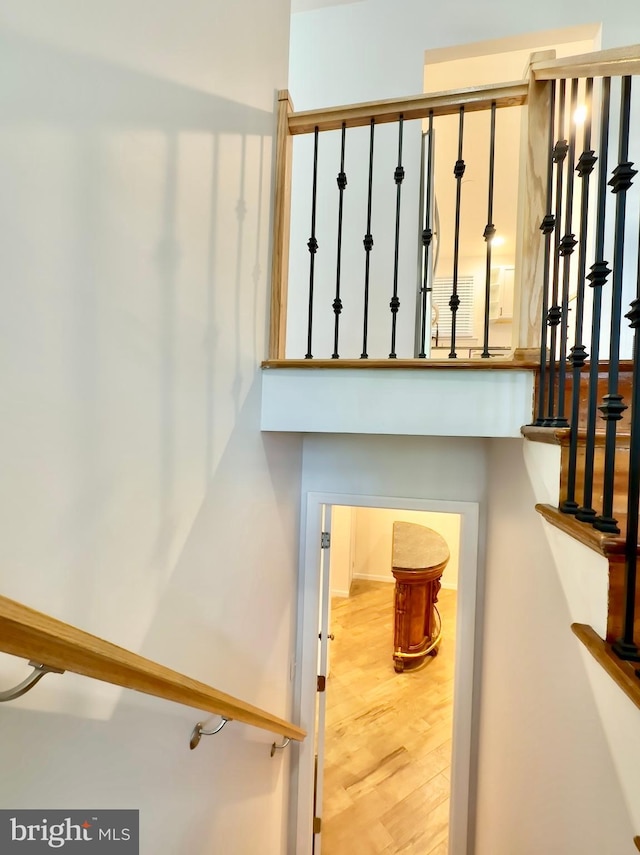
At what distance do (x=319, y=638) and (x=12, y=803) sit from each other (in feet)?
6.87

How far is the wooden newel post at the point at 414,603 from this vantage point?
13.1 ft

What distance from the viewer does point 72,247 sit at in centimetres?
69

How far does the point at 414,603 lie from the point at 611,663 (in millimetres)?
3517

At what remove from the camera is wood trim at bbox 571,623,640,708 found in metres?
0.70

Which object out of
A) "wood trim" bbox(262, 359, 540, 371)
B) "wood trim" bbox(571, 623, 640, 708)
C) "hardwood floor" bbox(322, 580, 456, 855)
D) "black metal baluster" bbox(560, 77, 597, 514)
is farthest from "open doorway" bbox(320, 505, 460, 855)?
"wood trim" bbox(571, 623, 640, 708)

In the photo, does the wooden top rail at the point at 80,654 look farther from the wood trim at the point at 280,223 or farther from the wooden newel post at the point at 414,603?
the wooden newel post at the point at 414,603

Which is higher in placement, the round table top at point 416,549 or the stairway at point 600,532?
the stairway at point 600,532

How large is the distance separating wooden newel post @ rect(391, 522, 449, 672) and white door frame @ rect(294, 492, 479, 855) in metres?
1.64

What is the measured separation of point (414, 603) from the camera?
4.05m

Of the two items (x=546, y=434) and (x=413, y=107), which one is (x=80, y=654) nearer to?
(x=546, y=434)

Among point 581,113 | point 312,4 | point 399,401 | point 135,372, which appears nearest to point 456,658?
point 399,401

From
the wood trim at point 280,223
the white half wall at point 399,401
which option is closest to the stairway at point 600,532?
the white half wall at point 399,401

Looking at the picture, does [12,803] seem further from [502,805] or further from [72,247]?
[502,805]

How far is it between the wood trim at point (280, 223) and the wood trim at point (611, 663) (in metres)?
1.26
